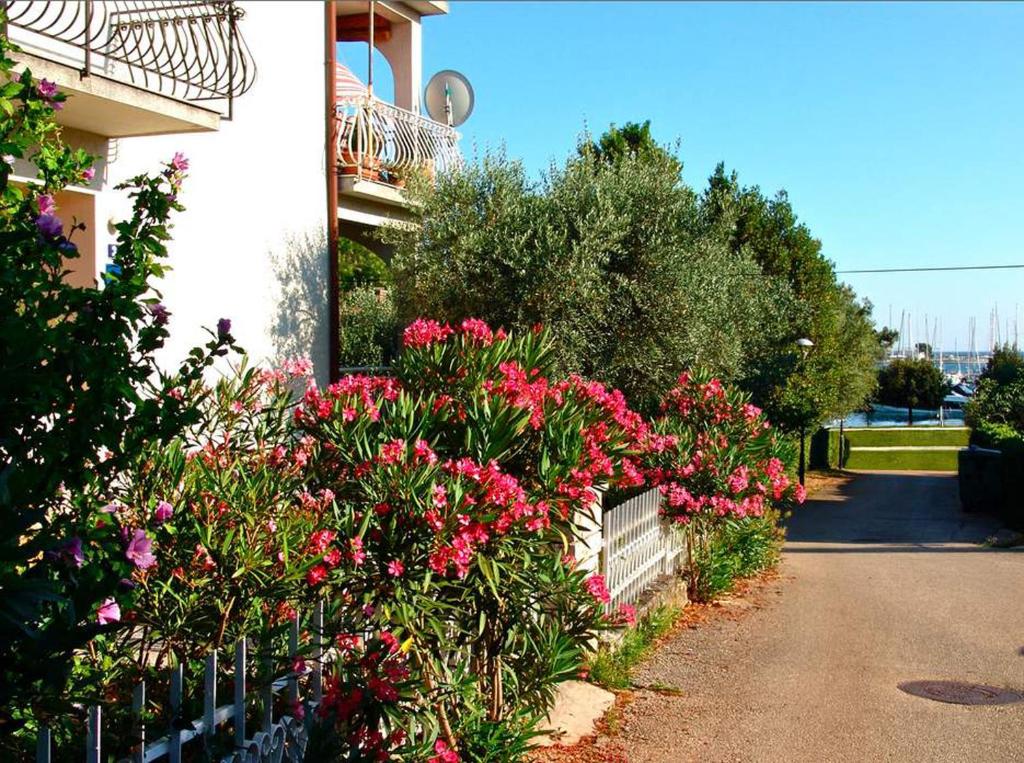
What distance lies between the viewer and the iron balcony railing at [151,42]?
24.7ft

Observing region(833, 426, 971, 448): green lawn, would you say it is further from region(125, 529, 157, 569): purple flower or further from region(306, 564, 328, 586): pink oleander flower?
region(125, 529, 157, 569): purple flower

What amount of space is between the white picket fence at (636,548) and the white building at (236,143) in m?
3.60

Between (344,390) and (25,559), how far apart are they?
3006 mm

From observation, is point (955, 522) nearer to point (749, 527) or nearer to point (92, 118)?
point (749, 527)

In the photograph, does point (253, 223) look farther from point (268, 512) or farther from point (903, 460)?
point (903, 460)

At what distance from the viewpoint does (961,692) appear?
7359 mm

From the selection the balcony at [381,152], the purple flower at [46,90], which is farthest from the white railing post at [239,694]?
the balcony at [381,152]

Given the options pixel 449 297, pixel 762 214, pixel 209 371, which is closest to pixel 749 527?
pixel 449 297

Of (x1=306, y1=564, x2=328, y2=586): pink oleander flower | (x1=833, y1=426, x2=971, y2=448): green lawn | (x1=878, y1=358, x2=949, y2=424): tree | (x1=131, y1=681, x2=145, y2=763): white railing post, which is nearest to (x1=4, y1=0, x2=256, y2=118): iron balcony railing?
(x1=306, y1=564, x2=328, y2=586): pink oleander flower

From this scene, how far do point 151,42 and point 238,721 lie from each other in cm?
623

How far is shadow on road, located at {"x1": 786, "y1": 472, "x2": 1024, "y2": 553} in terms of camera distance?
17.2 meters

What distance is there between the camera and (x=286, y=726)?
3908mm

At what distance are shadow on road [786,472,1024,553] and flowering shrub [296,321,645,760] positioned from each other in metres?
10.8

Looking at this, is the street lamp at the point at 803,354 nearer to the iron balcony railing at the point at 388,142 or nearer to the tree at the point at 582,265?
the tree at the point at 582,265
